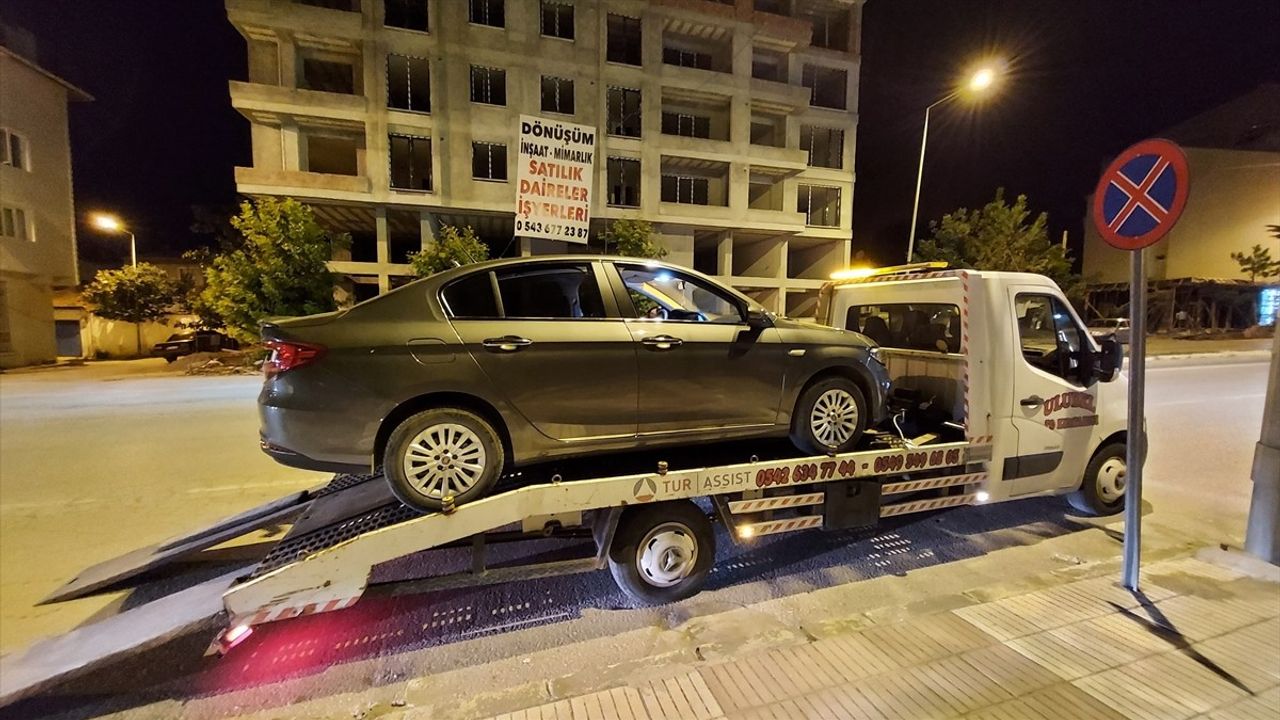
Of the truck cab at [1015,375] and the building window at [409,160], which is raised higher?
the building window at [409,160]

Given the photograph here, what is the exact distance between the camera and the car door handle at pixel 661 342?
11.2 ft

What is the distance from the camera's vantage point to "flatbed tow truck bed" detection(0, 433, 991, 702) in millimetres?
2799

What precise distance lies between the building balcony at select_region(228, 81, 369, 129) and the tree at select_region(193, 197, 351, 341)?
17.7 ft

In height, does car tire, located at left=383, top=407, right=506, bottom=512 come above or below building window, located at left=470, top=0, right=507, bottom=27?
below

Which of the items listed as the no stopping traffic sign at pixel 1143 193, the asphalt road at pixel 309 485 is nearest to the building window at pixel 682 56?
the asphalt road at pixel 309 485

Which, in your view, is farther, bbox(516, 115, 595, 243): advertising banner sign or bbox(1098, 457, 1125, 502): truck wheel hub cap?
bbox(516, 115, 595, 243): advertising banner sign

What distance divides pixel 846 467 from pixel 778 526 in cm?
67

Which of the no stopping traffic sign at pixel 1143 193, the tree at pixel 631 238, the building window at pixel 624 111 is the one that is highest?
the building window at pixel 624 111

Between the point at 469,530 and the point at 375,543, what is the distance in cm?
50

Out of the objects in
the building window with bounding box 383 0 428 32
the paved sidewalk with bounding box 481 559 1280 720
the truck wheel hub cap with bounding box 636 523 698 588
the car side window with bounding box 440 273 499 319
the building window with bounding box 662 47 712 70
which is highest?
the building window with bounding box 662 47 712 70

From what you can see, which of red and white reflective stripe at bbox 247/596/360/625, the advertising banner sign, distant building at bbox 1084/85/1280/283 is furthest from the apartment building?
distant building at bbox 1084/85/1280/283

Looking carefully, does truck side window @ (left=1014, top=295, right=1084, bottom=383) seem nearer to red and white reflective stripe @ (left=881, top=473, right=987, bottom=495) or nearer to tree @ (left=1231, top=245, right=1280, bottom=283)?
red and white reflective stripe @ (left=881, top=473, right=987, bottom=495)

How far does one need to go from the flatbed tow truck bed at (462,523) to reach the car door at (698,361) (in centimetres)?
35

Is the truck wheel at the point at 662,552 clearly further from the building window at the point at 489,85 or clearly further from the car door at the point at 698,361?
the building window at the point at 489,85
